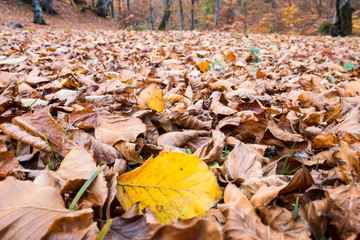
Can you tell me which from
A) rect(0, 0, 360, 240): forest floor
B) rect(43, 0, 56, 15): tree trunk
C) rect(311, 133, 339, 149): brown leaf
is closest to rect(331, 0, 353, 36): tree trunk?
rect(0, 0, 360, 240): forest floor

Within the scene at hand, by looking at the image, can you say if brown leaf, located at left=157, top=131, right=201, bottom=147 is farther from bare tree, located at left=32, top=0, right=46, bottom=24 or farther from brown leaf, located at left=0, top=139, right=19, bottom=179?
bare tree, located at left=32, top=0, right=46, bottom=24

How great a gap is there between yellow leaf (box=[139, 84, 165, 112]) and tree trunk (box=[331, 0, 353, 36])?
35.7 feet

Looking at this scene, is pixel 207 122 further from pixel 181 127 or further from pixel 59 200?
pixel 59 200

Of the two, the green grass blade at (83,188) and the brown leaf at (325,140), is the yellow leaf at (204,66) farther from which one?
the green grass blade at (83,188)

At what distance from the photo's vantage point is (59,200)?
61cm

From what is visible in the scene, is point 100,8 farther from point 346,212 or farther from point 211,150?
point 346,212

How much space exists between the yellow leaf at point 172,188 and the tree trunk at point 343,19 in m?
11.4

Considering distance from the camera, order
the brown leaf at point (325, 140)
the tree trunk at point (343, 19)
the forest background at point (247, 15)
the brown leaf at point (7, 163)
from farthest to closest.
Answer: the forest background at point (247, 15) → the tree trunk at point (343, 19) → the brown leaf at point (325, 140) → the brown leaf at point (7, 163)

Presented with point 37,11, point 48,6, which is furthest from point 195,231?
point 48,6

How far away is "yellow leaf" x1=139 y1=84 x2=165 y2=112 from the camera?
1299 millimetres

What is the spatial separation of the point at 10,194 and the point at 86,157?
234 mm

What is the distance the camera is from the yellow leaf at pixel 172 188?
0.68 metres

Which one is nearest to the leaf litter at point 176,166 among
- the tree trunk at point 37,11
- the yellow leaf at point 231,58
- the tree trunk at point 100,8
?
the yellow leaf at point 231,58

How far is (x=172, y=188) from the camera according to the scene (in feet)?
2.32
